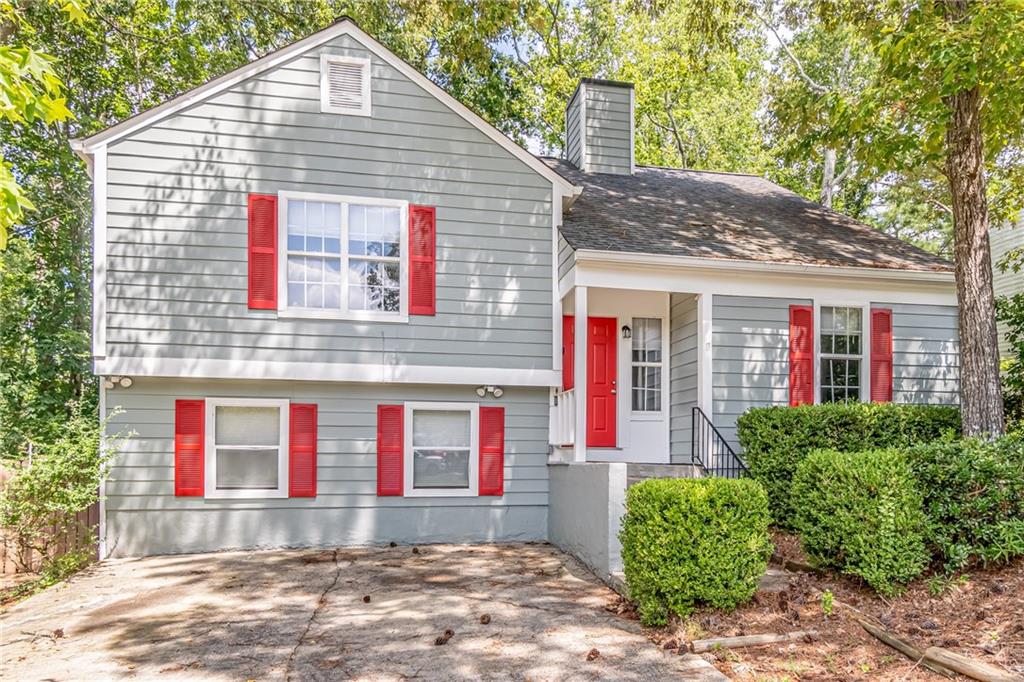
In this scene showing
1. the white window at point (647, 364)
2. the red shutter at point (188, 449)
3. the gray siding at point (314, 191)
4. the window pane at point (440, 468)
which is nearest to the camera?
the red shutter at point (188, 449)

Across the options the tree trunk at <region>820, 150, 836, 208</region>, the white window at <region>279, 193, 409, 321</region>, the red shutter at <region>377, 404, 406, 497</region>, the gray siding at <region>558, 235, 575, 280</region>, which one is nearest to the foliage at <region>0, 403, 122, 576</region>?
the white window at <region>279, 193, 409, 321</region>

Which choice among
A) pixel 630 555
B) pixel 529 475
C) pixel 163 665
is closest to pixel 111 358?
pixel 163 665

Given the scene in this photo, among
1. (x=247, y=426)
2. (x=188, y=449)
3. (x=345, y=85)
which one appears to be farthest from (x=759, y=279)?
(x=188, y=449)

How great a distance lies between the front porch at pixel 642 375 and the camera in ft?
30.4

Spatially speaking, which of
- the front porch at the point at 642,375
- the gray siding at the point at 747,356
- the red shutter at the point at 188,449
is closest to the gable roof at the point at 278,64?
the front porch at the point at 642,375

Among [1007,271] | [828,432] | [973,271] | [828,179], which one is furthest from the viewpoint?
[828,179]

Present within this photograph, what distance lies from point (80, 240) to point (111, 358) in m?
8.63

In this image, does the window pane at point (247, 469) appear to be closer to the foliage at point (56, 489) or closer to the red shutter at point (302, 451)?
the red shutter at point (302, 451)

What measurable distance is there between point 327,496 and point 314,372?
1.58m

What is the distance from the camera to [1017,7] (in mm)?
6051

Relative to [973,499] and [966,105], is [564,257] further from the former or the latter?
[973,499]

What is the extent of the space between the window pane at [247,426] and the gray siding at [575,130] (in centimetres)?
721

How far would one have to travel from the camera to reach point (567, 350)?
32.4 feet

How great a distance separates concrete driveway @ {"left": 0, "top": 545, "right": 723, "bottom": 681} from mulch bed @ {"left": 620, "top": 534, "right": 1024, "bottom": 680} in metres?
0.42
